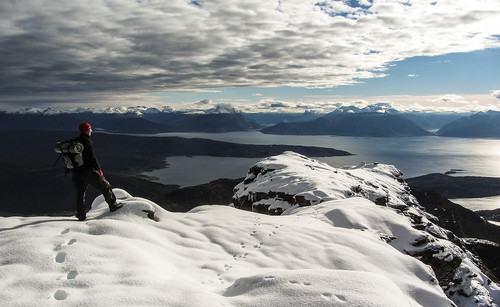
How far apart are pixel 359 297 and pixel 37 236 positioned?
9285 millimetres

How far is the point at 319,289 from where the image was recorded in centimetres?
641

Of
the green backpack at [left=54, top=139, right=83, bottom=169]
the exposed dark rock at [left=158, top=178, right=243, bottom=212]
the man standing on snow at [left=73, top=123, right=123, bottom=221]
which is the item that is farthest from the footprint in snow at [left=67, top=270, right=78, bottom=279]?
the exposed dark rock at [left=158, top=178, right=243, bottom=212]

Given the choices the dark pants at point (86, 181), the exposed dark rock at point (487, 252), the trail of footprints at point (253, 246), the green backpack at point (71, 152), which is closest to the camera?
the trail of footprints at point (253, 246)

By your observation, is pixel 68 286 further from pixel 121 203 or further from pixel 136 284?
pixel 121 203

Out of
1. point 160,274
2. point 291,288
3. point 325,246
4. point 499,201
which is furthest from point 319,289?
point 499,201

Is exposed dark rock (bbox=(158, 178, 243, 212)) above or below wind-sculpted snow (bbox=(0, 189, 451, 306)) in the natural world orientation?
below

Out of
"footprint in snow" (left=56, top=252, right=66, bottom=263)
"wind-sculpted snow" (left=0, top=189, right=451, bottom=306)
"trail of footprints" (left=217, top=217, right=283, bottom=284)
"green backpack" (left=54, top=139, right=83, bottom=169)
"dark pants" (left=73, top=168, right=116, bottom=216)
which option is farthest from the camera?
"dark pants" (left=73, top=168, right=116, bottom=216)

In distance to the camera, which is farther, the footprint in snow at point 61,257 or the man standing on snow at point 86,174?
the man standing on snow at point 86,174

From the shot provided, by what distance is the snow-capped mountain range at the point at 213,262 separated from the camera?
6.12m

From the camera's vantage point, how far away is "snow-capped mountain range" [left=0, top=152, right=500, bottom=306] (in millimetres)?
6121

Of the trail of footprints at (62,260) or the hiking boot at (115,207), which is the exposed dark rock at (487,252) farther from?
the trail of footprints at (62,260)

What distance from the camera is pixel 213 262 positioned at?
9586mm

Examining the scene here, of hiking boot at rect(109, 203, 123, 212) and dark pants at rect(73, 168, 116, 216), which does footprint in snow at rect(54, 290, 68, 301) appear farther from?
hiking boot at rect(109, 203, 123, 212)

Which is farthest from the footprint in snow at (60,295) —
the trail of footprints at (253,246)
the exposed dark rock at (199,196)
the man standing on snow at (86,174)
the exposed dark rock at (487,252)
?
the exposed dark rock at (199,196)
